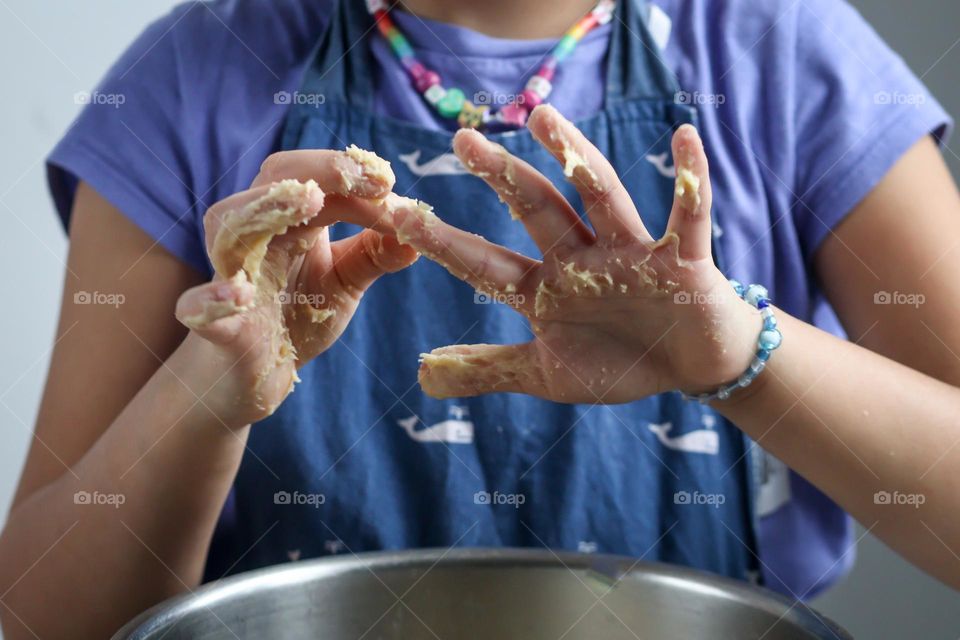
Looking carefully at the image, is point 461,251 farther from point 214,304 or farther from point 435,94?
point 435,94

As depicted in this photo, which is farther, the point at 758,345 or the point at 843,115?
the point at 843,115

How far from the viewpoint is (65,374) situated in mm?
710

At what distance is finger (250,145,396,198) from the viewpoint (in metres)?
0.50

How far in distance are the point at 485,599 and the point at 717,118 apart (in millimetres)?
377

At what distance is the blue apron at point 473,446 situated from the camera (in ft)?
2.35

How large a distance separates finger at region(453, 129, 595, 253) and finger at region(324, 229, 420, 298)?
2.7 inches

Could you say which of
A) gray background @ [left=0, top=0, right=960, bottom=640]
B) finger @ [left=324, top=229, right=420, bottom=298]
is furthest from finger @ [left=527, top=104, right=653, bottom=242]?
gray background @ [left=0, top=0, right=960, bottom=640]

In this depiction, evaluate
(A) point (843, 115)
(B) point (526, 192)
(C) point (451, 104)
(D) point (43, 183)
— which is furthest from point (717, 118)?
(D) point (43, 183)

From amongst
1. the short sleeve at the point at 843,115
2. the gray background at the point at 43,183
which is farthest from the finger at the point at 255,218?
the gray background at the point at 43,183

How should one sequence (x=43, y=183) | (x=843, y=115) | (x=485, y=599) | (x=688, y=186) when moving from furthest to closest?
(x=43, y=183), (x=843, y=115), (x=485, y=599), (x=688, y=186)

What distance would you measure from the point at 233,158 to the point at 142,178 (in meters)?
0.06

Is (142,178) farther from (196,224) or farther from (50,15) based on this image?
(50,15)

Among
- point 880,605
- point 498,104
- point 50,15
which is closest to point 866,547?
point 880,605

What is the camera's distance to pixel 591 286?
1.60 feet
